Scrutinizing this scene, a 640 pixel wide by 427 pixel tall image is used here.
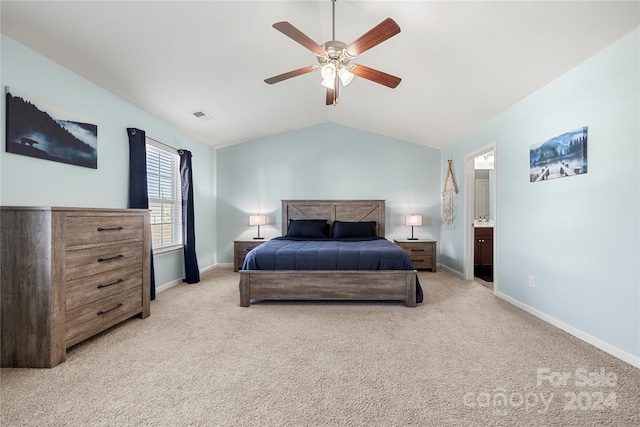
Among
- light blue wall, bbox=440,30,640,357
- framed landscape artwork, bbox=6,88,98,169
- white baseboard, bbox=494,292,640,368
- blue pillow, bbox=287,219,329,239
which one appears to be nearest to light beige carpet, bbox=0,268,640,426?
white baseboard, bbox=494,292,640,368

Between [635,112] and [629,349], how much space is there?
1.62m

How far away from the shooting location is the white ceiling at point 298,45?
1.96m

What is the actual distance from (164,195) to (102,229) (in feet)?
6.00

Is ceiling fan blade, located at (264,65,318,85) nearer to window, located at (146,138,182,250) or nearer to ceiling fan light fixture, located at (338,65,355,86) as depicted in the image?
ceiling fan light fixture, located at (338,65,355,86)

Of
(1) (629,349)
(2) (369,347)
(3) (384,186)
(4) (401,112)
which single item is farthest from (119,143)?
(1) (629,349)

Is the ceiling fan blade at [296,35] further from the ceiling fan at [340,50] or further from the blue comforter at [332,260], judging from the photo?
the blue comforter at [332,260]

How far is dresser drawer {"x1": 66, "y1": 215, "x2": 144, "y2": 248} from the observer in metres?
2.09

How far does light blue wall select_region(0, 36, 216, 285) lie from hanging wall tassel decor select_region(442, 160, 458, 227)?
14.5 feet

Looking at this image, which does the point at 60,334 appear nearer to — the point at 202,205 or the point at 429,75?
the point at 202,205

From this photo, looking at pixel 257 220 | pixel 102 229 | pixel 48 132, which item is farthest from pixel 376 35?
pixel 257 220

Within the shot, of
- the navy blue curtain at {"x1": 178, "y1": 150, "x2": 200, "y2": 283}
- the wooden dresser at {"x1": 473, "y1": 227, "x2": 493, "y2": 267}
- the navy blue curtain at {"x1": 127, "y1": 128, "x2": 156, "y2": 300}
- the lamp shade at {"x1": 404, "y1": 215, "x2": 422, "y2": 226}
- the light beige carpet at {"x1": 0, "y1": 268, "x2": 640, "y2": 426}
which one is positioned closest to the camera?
the light beige carpet at {"x1": 0, "y1": 268, "x2": 640, "y2": 426}

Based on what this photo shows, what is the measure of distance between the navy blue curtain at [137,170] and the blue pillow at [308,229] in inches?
85.9

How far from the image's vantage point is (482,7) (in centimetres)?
197

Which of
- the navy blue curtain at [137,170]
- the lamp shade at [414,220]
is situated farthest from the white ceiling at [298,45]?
the lamp shade at [414,220]
